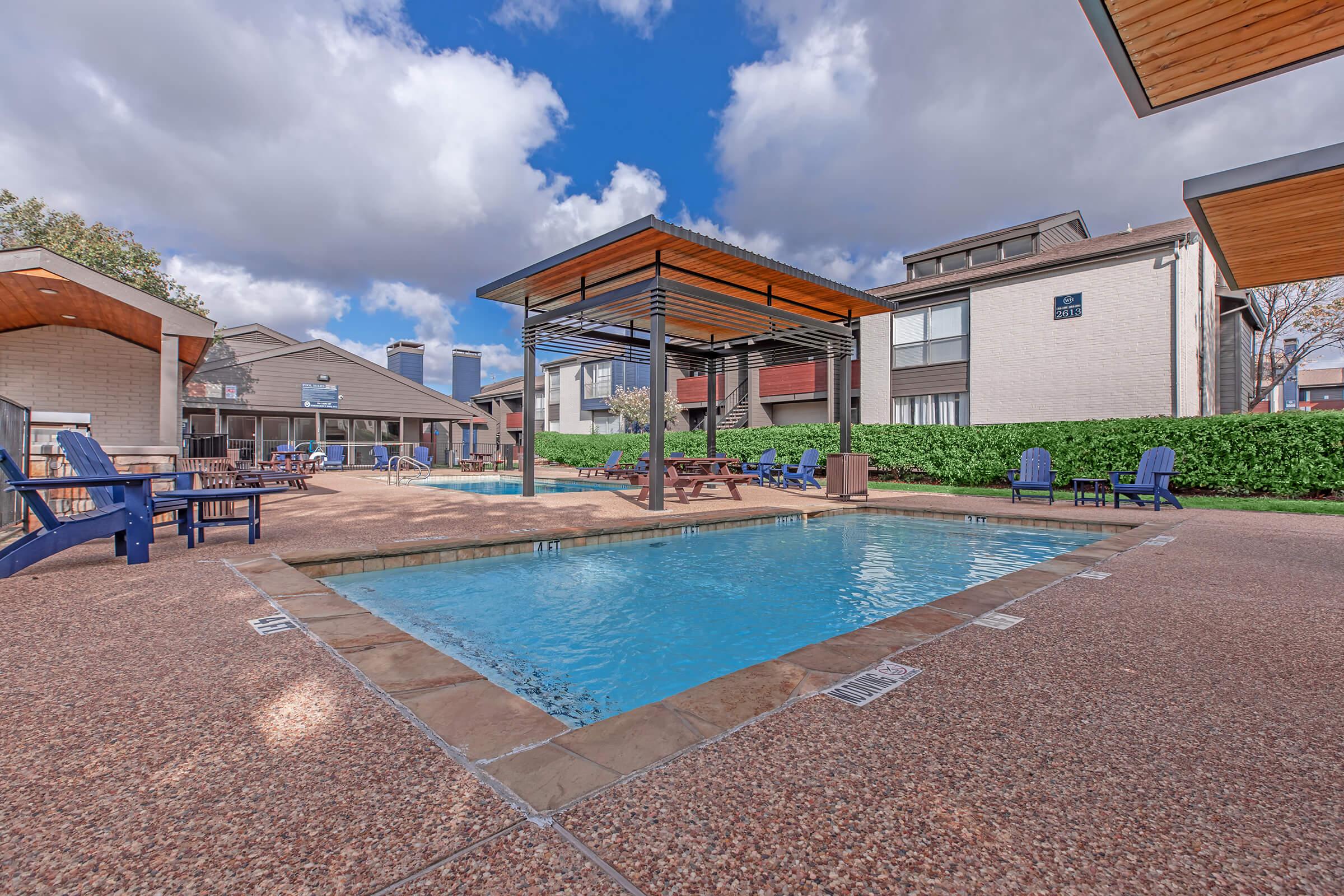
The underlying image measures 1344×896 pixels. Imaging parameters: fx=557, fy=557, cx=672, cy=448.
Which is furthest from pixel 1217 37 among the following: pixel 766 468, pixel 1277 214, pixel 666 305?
pixel 766 468

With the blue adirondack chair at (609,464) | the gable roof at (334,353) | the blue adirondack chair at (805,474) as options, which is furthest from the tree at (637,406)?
the blue adirondack chair at (805,474)

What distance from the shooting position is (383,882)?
122 centimetres

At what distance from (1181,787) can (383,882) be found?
2.20 meters

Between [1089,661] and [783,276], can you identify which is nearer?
[1089,661]

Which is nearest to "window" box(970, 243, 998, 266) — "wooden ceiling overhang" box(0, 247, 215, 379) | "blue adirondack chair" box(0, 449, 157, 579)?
"wooden ceiling overhang" box(0, 247, 215, 379)

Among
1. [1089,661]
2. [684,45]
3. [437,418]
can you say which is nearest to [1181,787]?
[1089,661]

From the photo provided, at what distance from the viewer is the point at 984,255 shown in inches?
840

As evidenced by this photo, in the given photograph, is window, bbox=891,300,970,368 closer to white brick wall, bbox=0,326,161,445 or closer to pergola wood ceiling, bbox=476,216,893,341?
pergola wood ceiling, bbox=476,216,893,341

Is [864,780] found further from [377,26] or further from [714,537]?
[377,26]

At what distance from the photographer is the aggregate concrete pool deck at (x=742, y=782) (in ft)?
4.19

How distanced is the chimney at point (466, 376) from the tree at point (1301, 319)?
84.1 metres

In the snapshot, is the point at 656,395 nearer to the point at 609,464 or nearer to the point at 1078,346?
the point at 1078,346

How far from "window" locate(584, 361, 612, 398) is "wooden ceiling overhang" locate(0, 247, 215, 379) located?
23.8 m

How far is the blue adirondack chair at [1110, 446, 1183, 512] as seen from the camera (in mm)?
9562
